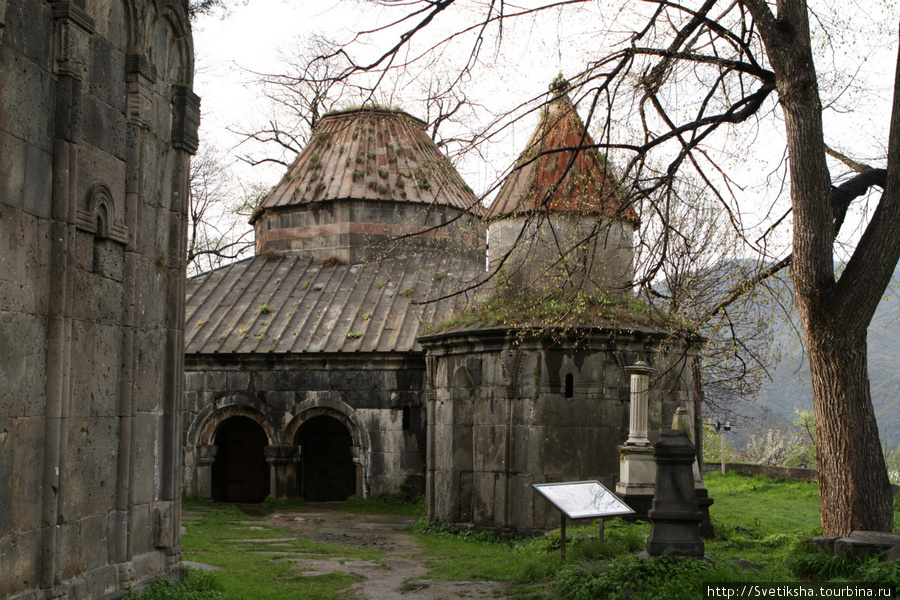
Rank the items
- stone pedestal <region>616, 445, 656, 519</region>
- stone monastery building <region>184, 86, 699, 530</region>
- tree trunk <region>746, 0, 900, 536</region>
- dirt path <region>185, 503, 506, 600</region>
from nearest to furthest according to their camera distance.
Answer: tree trunk <region>746, 0, 900, 536</region>
dirt path <region>185, 503, 506, 600</region>
stone pedestal <region>616, 445, 656, 519</region>
stone monastery building <region>184, 86, 699, 530</region>

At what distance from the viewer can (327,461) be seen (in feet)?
59.7

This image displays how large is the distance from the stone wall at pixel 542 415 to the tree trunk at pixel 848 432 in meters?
3.97

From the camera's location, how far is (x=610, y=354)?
12.1 m

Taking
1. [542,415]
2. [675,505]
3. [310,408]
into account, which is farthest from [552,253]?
[310,408]

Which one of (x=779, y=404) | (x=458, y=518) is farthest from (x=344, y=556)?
(x=779, y=404)

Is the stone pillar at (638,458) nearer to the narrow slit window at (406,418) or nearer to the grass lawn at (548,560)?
the grass lawn at (548,560)

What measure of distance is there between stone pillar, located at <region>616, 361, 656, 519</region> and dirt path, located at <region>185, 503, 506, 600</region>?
8.90 feet

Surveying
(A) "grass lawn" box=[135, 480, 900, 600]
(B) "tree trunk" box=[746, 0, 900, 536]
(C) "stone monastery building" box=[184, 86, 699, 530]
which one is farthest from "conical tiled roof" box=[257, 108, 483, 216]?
(B) "tree trunk" box=[746, 0, 900, 536]

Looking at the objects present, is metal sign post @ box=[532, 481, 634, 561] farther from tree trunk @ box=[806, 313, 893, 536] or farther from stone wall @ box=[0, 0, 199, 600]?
stone wall @ box=[0, 0, 199, 600]

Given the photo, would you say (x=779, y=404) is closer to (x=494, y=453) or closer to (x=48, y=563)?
(x=494, y=453)

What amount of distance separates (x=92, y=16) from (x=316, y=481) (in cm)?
1288

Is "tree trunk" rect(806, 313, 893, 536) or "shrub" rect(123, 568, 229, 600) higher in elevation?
"tree trunk" rect(806, 313, 893, 536)

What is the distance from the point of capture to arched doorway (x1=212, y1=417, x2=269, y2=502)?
18359 millimetres

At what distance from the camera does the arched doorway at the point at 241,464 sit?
60.2 ft
